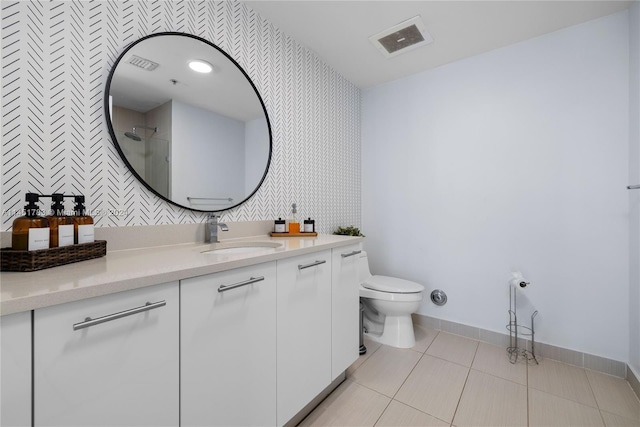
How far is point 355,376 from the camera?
1.66 meters

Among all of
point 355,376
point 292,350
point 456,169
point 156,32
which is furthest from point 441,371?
point 156,32

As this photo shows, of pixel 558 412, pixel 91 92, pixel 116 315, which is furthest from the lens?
pixel 558 412

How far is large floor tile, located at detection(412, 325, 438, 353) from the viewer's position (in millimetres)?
2016

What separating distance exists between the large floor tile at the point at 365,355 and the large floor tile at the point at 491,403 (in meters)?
0.60

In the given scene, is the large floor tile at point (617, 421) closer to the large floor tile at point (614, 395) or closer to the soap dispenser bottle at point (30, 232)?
the large floor tile at point (614, 395)

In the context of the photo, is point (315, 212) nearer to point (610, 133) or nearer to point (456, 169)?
point (456, 169)

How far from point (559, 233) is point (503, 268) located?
424 mm

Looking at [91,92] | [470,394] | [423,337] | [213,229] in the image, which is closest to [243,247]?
[213,229]

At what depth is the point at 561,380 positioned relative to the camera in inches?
64.1

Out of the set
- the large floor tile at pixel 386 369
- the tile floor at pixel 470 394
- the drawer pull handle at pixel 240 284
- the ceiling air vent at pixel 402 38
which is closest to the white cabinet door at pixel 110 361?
the drawer pull handle at pixel 240 284

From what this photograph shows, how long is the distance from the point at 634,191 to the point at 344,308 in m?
1.84

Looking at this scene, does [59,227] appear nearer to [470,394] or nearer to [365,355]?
[365,355]

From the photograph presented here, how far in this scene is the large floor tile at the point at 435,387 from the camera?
1.39 meters

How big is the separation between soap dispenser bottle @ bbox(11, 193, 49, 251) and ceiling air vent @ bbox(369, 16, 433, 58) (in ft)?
6.89
